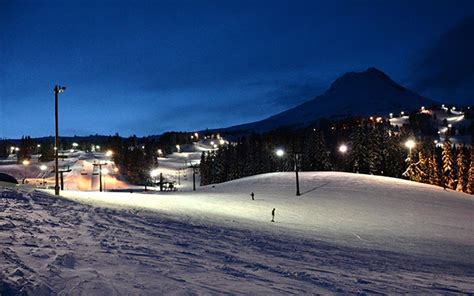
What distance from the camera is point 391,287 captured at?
952cm

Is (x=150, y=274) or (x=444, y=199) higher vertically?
(x=150, y=274)

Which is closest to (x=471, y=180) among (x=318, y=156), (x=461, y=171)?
(x=461, y=171)

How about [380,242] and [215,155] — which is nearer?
[380,242]

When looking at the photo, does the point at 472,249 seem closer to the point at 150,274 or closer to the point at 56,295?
the point at 150,274

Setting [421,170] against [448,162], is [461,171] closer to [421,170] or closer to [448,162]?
[448,162]

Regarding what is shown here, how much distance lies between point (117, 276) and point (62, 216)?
9.50m

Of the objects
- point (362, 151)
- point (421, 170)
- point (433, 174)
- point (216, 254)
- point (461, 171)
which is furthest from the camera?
point (362, 151)

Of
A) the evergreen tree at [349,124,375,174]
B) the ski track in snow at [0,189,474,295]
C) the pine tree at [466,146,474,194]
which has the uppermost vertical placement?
the evergreen tree at [349,124,375,174]

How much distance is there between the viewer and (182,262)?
10.2 meters

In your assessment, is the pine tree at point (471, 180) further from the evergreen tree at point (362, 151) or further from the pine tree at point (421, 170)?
the evergreen tree at point (362, 151)

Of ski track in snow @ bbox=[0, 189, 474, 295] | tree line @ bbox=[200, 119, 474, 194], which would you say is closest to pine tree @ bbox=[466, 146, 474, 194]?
tree line @ bbox=[200, 119, 474, 194]

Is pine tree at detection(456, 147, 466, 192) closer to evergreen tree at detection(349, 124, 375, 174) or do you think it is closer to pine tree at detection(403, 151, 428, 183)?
pine tree at detection(403, 151, 428, 183)

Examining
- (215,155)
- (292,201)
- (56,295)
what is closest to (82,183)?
(215,155)

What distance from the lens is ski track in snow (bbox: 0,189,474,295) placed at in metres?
8.03
